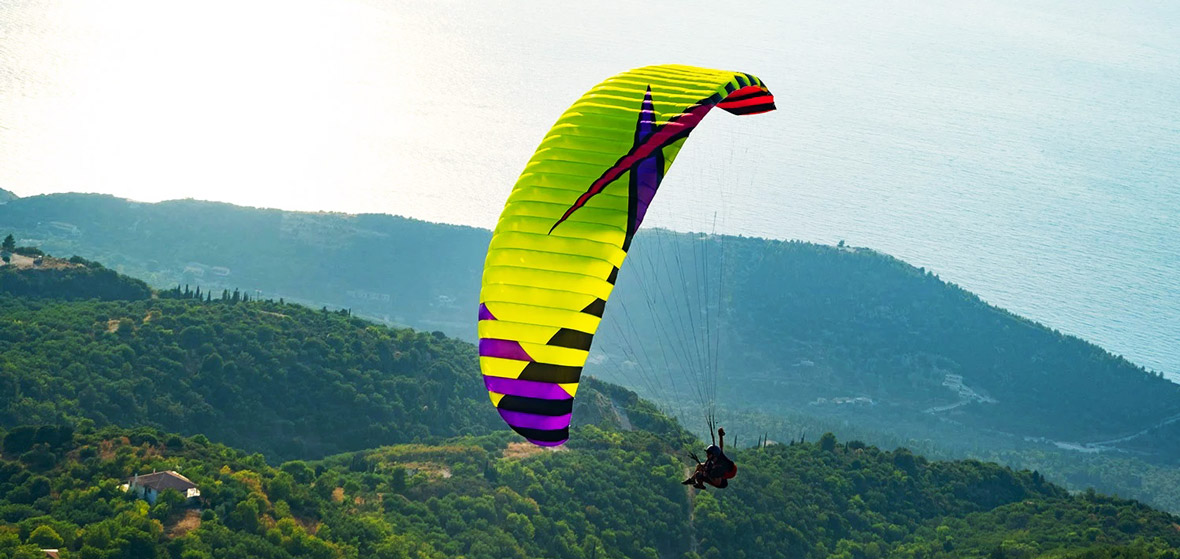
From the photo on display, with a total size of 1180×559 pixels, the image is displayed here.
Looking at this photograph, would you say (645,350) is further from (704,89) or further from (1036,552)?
(704,89)

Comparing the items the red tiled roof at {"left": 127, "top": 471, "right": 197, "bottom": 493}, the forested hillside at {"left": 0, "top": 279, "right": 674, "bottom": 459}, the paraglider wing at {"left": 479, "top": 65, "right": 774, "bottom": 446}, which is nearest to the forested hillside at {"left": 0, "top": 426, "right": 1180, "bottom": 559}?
the red tiled roof at {"left": 127, "top": 471, "right": 197, "bottom": 493}

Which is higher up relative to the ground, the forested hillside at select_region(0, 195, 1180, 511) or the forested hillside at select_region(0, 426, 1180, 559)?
the forested hillside at select_region(0, 195, 1180, 511)

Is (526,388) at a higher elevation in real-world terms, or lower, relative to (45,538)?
higher

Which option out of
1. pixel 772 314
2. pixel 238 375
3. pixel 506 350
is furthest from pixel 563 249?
pixel 772 314

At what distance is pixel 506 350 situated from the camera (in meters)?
23.3

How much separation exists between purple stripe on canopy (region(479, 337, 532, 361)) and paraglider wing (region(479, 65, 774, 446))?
0.05 feet

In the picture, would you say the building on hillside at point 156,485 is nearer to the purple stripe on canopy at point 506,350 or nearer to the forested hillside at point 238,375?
the forested hillside at point 238,375

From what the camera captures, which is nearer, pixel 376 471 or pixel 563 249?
pixel 563 249

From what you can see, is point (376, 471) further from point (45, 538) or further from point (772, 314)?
point (772, 314)

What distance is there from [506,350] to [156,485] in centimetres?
2266

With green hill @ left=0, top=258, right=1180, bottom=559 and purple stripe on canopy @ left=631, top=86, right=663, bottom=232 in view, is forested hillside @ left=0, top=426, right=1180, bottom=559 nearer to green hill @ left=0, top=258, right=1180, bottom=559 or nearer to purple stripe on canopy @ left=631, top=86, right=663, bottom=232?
green hill @ left=0, top=258, right=1180, bottom=559

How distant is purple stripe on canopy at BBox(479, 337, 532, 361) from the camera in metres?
23.2

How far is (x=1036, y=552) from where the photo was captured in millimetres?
53000

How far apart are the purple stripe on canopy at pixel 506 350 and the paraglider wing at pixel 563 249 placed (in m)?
0.02
